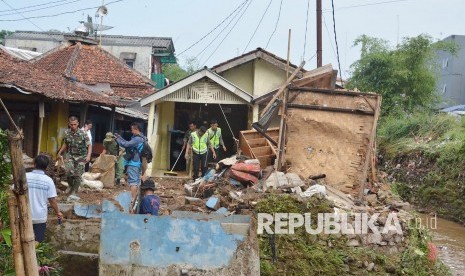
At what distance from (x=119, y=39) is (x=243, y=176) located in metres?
24.1

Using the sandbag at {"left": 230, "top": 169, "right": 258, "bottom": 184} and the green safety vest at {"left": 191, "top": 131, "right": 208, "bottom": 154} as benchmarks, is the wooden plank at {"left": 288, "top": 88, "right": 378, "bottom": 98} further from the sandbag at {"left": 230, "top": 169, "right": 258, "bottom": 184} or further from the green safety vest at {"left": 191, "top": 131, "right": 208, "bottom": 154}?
the green safety vest at {"left": 191, "top": 131, "right": 208, "bottom": 154}

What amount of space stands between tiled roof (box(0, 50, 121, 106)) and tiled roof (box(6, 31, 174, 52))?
15.5 meters

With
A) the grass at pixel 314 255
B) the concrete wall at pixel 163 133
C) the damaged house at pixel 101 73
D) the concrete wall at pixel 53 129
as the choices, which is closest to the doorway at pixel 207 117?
the concrete wall at pixel 163 133

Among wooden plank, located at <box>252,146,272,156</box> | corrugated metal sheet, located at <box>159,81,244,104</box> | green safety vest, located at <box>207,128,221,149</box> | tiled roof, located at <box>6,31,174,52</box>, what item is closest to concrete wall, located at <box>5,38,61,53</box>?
tiled roof, located at <box>6,31,174,52</box>

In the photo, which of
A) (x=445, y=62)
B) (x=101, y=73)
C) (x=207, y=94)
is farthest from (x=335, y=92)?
(x=445, y=62)

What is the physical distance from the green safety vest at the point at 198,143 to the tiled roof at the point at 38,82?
10.3 ft

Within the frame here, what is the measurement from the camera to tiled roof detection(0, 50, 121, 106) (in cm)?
1149

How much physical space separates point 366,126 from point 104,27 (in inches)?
772

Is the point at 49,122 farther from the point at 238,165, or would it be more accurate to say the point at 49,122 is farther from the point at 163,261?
the point at 163,261

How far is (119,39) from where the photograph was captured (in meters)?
32.1

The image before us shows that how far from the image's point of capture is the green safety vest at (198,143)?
12.6 metres

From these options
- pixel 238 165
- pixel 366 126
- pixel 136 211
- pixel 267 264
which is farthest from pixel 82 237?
pixel 366 126

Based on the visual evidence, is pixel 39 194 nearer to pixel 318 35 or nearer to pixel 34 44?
pixel 318 35

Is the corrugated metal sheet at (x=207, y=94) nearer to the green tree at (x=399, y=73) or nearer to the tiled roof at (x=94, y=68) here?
the tiled roof at (x=94, y=68)
